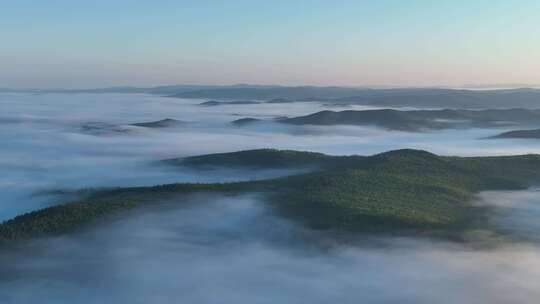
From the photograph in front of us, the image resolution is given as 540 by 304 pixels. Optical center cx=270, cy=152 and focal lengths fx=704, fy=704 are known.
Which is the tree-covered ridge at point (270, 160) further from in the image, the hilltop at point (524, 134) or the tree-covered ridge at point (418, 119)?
the tree-covered ridge at point (418, 119)

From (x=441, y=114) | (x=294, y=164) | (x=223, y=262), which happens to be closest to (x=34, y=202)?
(x=294, y=164)

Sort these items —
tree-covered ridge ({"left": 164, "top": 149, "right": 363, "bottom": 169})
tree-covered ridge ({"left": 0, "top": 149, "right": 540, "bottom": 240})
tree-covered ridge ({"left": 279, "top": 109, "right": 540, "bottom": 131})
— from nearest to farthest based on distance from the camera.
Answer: tree-covered ridge ({"left": 0, "top": 149, "right": 540, "bottom": 240}) → tree-covered ridge ({"left": 164, "top": 149, "right": 363, "bottom": 169}) → tree-covered ridge ({"left": 279, "top": 109, "right": 540, "bottom": 131})

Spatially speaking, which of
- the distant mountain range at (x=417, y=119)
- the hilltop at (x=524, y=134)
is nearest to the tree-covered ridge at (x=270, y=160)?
the hilltop at (x=524, y=134)

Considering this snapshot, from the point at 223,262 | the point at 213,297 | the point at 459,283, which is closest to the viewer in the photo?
the point at 213,297

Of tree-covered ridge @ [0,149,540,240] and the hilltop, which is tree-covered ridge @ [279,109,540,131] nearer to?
the hilltop

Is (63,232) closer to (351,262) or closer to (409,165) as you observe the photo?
(351,262)

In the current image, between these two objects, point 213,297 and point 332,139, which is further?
point 332,139

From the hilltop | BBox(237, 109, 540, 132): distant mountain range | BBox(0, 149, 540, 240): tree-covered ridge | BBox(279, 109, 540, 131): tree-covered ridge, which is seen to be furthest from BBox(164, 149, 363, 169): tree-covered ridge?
BBox(279, 109, 540, 131): tree-covered ridge

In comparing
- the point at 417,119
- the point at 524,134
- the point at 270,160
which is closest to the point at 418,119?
the point at 417,119
